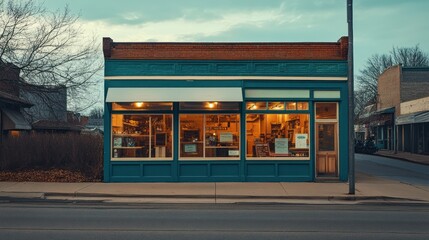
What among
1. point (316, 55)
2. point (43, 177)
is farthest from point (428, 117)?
point (43, 177)

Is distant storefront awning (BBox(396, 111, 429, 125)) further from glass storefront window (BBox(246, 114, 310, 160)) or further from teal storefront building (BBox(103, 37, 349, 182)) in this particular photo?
glass storefront window (BBox(246, 114, 310, 160))

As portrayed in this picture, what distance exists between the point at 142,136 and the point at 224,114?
10.6 feet

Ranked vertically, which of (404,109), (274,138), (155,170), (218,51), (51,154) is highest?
(218,51)

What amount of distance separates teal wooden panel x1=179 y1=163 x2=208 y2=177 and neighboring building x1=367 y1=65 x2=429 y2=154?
22610 millimetres

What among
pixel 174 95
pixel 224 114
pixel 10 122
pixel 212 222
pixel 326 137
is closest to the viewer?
pixel 212 222

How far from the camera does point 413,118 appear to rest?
125ft

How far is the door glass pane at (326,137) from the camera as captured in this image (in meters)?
19.0

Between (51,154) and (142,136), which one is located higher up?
(142,136)

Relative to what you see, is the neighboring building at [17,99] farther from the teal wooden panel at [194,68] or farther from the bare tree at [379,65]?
the bare tree at [379,65]

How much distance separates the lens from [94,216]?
11320 millimetres

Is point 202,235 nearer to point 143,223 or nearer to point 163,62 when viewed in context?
point 143,223

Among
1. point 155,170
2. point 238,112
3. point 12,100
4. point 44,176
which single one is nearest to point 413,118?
point 238,112

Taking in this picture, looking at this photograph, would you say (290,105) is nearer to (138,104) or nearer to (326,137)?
(326,137)

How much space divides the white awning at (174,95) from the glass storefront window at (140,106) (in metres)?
A: 0.50
